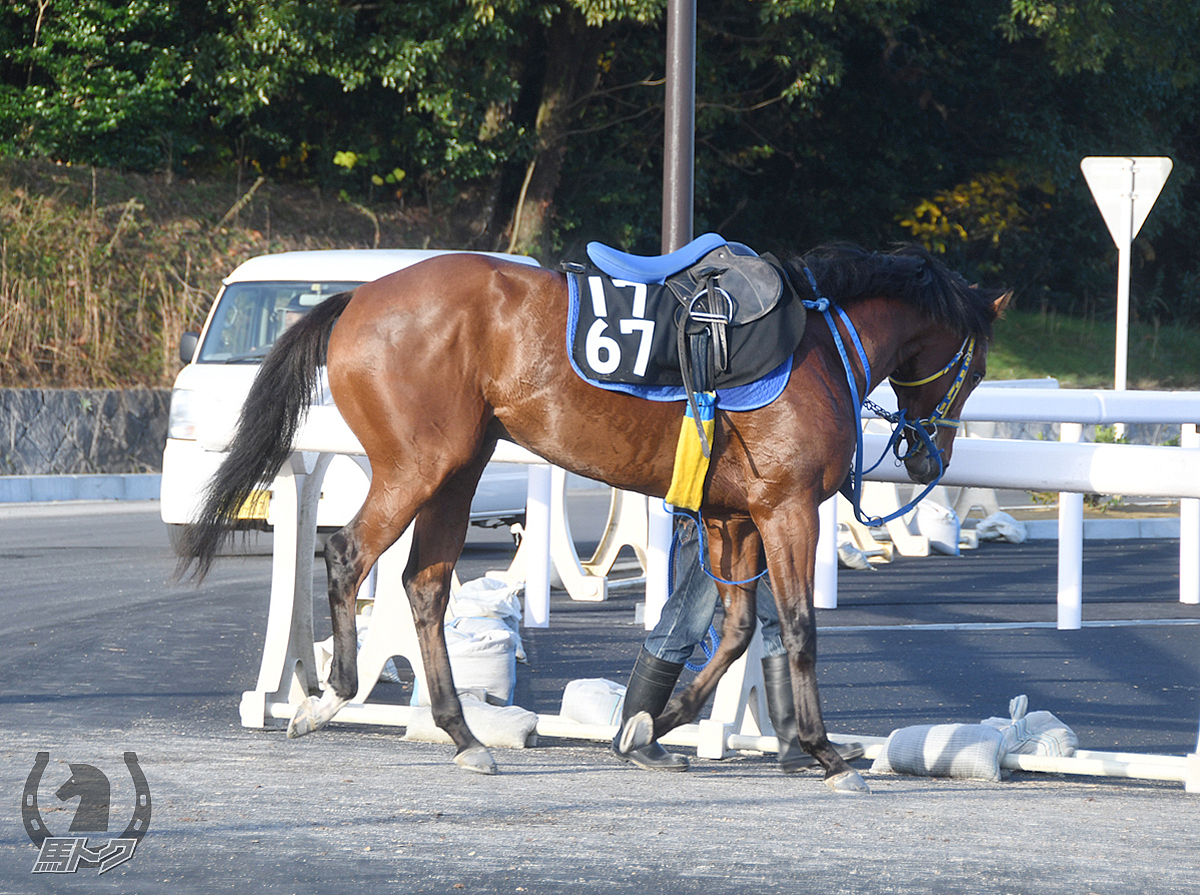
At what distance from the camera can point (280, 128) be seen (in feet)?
73.4

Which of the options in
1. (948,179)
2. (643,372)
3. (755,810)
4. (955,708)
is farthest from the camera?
(948,179)

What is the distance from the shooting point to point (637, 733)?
506 cm

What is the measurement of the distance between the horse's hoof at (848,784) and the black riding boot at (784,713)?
24 cm

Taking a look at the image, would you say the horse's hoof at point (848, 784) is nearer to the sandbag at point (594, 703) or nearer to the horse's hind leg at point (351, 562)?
the sandbag at point (594, 703)

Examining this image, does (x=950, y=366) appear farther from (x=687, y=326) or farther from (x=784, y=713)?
(x=784, y=713)

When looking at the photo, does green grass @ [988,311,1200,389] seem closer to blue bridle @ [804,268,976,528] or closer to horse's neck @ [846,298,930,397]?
blue bridle @ [804,268,976,528]

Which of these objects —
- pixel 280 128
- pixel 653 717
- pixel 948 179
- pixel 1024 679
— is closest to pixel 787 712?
pixel 653 717

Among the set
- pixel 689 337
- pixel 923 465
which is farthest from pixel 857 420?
pixel 689 337

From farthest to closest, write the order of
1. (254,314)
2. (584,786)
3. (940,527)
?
(940,527) → (254,314) → (584,786)

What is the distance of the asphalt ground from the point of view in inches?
148

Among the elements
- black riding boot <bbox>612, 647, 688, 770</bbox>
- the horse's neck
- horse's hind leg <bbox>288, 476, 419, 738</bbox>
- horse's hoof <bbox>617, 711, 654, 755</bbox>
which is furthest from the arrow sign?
horse's hind leg <bbox>288, 476, 419, 738</bbox>

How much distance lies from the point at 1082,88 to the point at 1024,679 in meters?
22.6

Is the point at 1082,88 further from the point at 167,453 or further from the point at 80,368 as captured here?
the point at 167,453

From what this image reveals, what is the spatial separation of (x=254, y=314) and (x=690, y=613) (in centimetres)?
671
